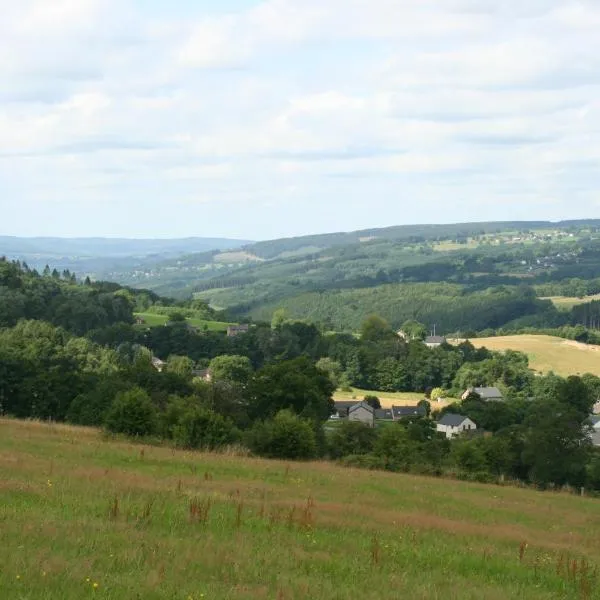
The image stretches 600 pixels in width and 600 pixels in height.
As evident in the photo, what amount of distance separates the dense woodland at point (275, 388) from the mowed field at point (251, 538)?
9095 mm

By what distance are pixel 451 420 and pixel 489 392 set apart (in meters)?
27.7

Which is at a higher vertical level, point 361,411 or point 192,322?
point 192,322

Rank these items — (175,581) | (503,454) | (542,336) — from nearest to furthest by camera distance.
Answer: (175,581), (503,454), (542,336)

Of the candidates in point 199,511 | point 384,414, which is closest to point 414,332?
point 384,414

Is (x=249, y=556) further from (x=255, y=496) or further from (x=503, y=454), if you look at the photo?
(x=503, y=454)

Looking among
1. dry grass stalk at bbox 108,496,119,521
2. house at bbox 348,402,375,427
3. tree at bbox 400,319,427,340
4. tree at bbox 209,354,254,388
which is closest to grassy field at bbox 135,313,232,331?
tree at bbox 209,354,254,388

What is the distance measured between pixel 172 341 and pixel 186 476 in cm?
10541

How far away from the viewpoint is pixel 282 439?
3150 centimetres

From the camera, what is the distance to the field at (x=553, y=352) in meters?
129

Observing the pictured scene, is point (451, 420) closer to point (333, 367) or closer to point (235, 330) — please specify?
point (333, 367)

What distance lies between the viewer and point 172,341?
124500 mm

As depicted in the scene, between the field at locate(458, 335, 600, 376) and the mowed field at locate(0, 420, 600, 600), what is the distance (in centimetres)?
10933

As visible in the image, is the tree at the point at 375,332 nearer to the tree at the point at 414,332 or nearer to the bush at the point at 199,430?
the tree at the point at 414,332

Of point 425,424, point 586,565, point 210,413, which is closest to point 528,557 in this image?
point 586,565
